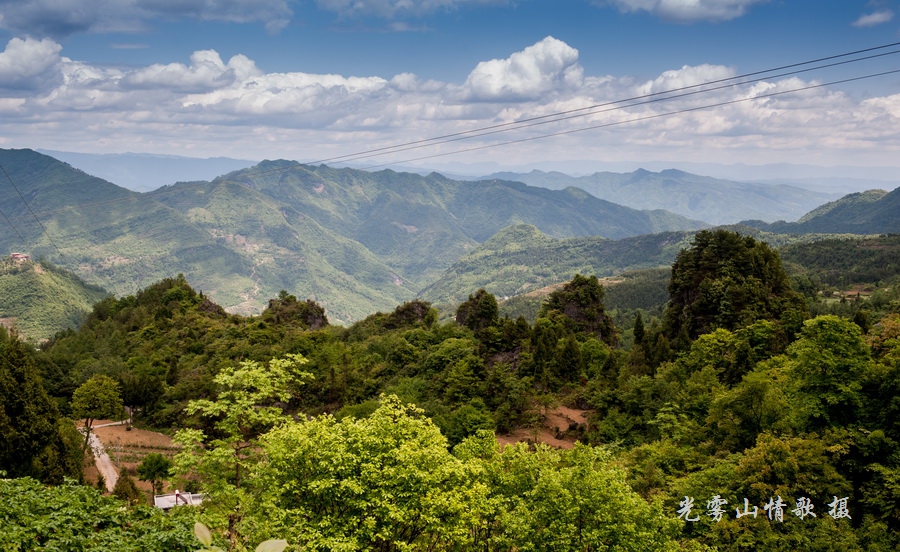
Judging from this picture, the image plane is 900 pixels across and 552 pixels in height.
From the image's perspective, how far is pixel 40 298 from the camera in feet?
505

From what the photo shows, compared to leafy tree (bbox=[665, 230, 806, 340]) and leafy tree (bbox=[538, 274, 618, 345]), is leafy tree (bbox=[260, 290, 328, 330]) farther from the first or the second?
leafy tree (bbox=[665, 230, 806, 340])

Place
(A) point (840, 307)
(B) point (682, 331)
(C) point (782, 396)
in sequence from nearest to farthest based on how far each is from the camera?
(C) point (782, 396) < (B) point (682, 331) < (A) point (840, 307)

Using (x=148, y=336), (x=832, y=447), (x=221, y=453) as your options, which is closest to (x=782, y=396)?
(x=832, y=447)

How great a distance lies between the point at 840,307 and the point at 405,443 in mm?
68429

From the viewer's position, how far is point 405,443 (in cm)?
1606

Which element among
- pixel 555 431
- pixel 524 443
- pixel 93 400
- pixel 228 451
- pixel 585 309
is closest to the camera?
pixel 228 451

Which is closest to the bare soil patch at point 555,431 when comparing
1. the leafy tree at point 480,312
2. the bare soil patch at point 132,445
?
the leafy tree at point 480,312

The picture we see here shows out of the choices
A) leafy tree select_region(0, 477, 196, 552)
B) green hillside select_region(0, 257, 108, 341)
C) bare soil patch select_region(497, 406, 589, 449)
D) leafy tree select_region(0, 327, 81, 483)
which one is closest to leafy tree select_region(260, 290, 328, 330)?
leafy tree select_region(0, 327, 81, 483)

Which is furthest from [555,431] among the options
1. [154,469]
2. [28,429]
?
[28,429]

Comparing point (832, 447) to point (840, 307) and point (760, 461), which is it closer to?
point (760, 461)

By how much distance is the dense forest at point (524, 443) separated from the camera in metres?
15.1

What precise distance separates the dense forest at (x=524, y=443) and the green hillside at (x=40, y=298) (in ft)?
348

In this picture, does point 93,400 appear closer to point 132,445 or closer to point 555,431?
point 132,445

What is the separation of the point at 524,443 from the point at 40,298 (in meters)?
176
